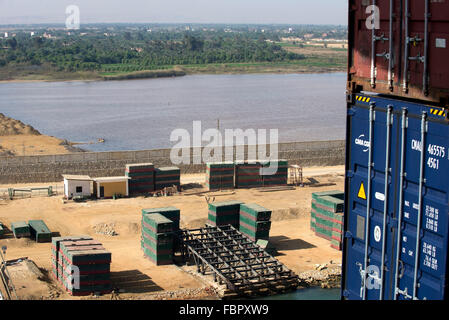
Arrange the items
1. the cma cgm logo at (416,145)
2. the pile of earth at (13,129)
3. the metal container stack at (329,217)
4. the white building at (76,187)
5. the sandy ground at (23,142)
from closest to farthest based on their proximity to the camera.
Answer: the cma cgm logo at (416,145), the metal container stack at (329,217), the white building at (76,187), the sandy ground at (23,142), the pile of earth at (13,129)

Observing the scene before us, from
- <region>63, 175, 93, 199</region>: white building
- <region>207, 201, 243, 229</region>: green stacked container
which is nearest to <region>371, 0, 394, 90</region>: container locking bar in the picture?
<region>207, 201, 243, 229</region>: green stacked container

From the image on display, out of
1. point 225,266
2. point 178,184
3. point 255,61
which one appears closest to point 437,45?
point 225,266

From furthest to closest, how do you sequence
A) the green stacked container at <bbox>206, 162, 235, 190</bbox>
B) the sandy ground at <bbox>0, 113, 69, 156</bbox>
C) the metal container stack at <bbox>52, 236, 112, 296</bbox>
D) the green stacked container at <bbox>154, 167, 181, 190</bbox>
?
the sandy ground at <bbox>0, 113, 69, 156</bbox>
the green stacked container at <bbox>206, 162, 235, 190</bbox>
the green stacked container at <bbox>154, 167, 181, 190</bbox>
the metal container stack at <bbox>52, 236, 112, 296</bbox>

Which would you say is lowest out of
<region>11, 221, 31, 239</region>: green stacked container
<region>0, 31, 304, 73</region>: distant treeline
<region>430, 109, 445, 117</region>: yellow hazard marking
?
<region>11, 221, 31, 239</region>: green stacked container

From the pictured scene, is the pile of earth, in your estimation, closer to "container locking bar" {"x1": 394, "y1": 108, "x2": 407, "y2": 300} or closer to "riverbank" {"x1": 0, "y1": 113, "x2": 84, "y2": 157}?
"riverbank" {"x1": 0, "y1": 113, "x2": 84, "y2": 157}

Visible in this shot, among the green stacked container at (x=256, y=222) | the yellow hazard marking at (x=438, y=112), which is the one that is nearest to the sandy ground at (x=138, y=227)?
the green stacked container at (x=256, y=222)

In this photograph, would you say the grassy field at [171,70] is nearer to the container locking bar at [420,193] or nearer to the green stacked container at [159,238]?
the green stacked container at [159,238]
